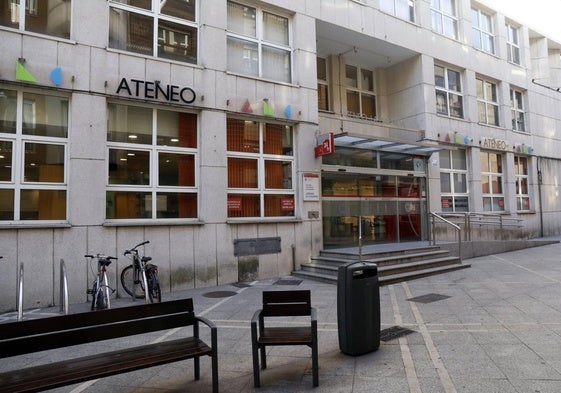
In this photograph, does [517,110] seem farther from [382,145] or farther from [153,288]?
[153,288]

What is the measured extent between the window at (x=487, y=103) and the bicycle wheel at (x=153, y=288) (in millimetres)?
16064

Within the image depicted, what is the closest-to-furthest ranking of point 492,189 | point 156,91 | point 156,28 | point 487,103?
point 156,91
point 156,28
point 492,189
point 487,103

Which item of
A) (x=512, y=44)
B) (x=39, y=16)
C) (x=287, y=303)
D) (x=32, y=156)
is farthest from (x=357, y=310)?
(x=512, y=44)

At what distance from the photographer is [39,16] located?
8.59m

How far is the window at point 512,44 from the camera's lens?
67.5 ft

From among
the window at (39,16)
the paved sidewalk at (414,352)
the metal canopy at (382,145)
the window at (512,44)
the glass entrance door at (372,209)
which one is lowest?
the paved sidewalk at (414,352)

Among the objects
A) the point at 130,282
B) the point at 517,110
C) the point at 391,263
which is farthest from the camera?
the point at 517,110

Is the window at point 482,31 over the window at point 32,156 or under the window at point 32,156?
over

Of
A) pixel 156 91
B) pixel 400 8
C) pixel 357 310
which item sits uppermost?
pixel 400 8

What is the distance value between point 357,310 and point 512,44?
2150cm

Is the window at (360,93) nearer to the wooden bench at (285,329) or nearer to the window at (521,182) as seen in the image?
the window at (521,182)

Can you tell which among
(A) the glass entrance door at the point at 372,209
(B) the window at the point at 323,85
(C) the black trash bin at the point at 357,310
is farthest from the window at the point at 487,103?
(C) the black trash bin at the point at 357,310

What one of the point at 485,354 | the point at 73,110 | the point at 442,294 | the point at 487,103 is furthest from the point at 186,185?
the point at 487,103

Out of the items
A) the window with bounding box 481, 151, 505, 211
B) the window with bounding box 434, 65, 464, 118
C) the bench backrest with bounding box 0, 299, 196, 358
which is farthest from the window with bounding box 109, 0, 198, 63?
the window with bounding box 481, 151, 505, 211
